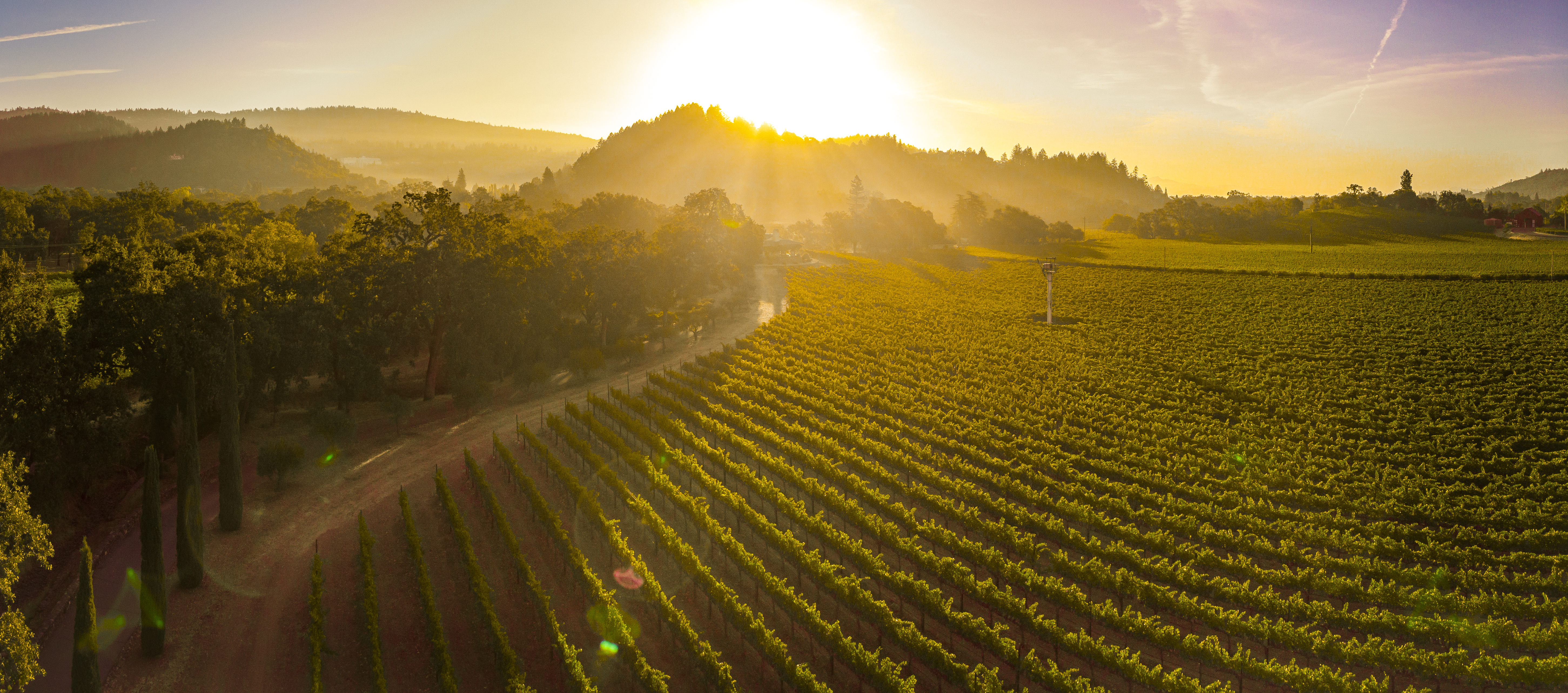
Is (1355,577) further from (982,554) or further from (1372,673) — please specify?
(982,554)

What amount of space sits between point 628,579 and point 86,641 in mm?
15180

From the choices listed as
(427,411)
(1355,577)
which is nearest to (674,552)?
(1355,577)

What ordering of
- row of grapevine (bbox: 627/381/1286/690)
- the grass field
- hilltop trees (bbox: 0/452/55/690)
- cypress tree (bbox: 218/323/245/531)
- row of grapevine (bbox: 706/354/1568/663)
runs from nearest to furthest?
hilltop trees (bbox: 0/452/55/690)
row of grapevine (bbox: 627/381/1286/690)
row of grapevine (bbox: 706/354/1568/663)
cypress tree (bbox: 218/323/245/531)
the grass field

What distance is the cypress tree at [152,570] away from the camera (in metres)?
21.1

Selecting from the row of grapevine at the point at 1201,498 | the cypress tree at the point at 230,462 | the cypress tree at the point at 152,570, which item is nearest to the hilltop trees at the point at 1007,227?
the row of grapevine at the point at 1201,498

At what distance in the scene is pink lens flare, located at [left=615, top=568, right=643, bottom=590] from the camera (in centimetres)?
2483

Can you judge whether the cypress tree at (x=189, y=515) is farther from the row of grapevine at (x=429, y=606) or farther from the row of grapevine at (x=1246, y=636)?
the row of grapevine at (x=1246, y=636)

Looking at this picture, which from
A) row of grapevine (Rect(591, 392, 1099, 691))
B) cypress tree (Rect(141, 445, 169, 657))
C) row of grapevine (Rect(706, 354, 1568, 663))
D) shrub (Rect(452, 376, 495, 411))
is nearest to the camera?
row of grapevine (Rect(591, 392, 1099, 691))

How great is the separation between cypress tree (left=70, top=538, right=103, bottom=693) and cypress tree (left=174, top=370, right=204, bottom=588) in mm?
6532

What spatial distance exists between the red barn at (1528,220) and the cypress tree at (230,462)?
199 m

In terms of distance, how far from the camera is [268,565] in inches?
1049

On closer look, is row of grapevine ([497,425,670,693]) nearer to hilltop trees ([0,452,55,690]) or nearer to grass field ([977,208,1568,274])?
hilltop trees ([0,452,55,690])

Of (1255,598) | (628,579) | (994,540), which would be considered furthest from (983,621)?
(628,579)

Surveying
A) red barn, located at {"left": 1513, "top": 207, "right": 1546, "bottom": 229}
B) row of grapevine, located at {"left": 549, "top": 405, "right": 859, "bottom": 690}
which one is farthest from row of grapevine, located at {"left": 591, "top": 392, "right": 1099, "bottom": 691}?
red barn, located at {"left": 1513, "top": 207, "right": 1546, "bottom": 229}
